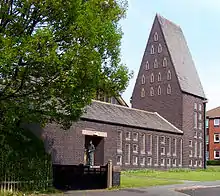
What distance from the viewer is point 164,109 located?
65.5m

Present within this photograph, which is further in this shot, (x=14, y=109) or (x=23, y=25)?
(x=14, y=109)

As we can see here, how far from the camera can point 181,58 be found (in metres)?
69.0

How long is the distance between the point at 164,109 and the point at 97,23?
4804 centimetres

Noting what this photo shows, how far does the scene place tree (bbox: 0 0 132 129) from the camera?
55.1 feet

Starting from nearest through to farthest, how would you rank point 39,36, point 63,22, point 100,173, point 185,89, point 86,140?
1. point 39,36
2. point 63,22
3. point 100,173
4. point 86,140
5. point 185,89

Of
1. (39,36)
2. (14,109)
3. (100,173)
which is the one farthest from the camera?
(100,173)

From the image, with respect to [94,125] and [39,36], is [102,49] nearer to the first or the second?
[39,36]

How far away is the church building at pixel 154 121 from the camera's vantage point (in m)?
43.9

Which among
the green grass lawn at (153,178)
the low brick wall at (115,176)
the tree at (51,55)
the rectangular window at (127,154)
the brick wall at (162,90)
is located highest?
the brick wall at (162,90)

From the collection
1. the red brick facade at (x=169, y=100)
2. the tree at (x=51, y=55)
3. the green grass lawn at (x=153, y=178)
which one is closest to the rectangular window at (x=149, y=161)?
the green grass lawn at (x=153, y=178)

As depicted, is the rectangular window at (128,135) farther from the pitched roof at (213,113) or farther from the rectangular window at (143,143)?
the pitched roof at (213,113)

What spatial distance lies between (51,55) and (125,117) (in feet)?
118

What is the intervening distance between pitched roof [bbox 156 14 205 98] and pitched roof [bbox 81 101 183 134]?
6829 millimetres

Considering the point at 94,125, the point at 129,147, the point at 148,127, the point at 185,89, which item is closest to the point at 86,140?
the point at 94,125
